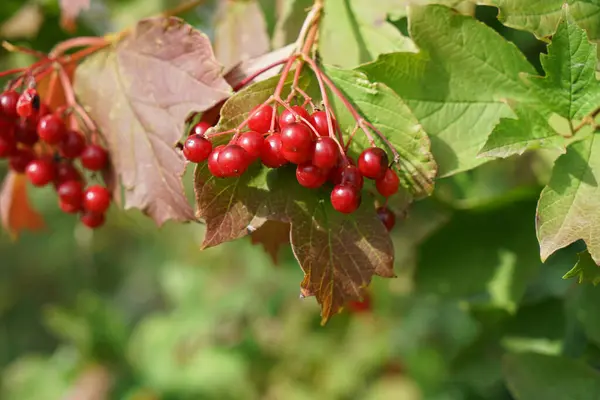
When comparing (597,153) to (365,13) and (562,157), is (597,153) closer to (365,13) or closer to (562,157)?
(562,157)

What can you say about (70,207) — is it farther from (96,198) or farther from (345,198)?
(345,198)

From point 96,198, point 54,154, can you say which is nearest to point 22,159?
point 54,154

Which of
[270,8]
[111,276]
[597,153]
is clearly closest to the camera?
[597,153]

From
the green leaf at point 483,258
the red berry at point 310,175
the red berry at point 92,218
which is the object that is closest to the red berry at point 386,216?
the red berry at point 310,175

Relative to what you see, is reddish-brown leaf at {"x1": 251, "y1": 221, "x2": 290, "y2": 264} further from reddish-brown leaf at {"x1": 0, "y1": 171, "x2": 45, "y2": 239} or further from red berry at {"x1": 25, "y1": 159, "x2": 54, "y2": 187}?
reddish-brown leaf at {"x1": 0, "y1": 171, "x2": 45, "y2": 239}

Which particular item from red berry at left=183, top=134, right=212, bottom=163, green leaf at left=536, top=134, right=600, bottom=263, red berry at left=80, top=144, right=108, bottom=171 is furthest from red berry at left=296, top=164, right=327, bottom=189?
red berry at left=80, top=144, right=108, bottom=171

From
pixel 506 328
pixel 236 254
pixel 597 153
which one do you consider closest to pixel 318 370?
pixel 236 254
